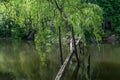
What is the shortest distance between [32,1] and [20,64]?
9.16m

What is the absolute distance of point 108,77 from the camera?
15789mm

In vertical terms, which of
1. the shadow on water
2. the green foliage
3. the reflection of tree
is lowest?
the reflection of tree

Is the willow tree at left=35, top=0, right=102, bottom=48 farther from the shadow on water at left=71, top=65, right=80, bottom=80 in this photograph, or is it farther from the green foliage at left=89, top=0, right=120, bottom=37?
the green foliage at left=89, top=0, right=120, bottom=37


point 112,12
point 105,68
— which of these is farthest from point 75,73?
point 112,12

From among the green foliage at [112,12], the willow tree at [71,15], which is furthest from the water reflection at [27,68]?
the green foliage at [112,12]

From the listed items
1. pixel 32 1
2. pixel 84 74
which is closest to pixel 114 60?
pixel 84 74

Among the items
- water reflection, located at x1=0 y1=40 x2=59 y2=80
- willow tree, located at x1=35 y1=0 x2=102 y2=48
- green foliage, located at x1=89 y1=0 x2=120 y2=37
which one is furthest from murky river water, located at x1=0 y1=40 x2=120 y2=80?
green foliage, located at x1=89 y1=0 x2=120 y2=37

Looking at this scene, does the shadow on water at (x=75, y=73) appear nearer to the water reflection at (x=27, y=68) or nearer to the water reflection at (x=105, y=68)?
the water reflection at (x=105, y=68)

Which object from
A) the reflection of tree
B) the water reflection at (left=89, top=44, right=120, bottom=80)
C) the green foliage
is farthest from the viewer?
the green foliage

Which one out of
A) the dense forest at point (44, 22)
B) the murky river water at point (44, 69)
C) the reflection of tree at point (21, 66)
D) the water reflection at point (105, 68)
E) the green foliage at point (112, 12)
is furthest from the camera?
the green foliage at point (112, 12)

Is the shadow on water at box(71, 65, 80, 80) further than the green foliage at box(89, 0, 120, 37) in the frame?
No

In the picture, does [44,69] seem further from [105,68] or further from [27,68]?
[105,68]

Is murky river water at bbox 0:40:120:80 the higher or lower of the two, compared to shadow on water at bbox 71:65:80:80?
lower

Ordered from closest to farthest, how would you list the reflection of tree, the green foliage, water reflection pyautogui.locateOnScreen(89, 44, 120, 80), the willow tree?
the willow tree
water reflection pyautogui.locateOnScreen(89, 44, 120, 80)
the reflection of tree
the green foliage
